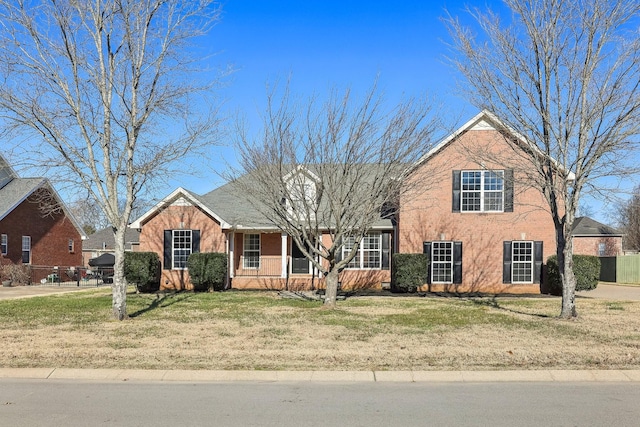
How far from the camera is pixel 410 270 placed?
22297mm

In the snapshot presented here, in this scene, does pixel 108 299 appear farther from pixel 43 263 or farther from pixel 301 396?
pixel 43 263

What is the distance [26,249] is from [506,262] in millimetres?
25168

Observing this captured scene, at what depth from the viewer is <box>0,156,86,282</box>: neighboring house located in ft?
100

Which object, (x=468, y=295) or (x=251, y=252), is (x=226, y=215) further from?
(x=468, y=295)

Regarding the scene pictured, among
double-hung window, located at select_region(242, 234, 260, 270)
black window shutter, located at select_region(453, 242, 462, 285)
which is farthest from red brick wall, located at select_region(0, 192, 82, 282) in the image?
black window shutter, located at select_region(453, 242, 462, 285)

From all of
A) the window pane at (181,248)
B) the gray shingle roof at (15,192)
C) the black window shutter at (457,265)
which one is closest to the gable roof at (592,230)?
the black window shutter at (457,265)

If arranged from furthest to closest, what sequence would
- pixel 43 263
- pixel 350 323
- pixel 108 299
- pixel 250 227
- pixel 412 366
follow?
pixel 43 263 < pixel 250 227 < pixel 108 299 < pixel 350 323 < pixel 412 366

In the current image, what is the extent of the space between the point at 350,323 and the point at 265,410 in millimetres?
6975

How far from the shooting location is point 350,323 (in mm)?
13516

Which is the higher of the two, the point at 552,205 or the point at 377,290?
the point at 552,205

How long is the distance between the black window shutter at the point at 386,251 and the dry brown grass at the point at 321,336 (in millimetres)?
6683

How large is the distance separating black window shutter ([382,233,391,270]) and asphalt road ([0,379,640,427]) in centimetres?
1682

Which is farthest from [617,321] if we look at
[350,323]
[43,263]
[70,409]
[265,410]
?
[43,263]

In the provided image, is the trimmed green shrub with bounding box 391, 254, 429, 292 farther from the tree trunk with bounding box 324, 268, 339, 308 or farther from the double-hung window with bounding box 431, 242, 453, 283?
the tree trunk with bounding box 324, 268, 339, 308
